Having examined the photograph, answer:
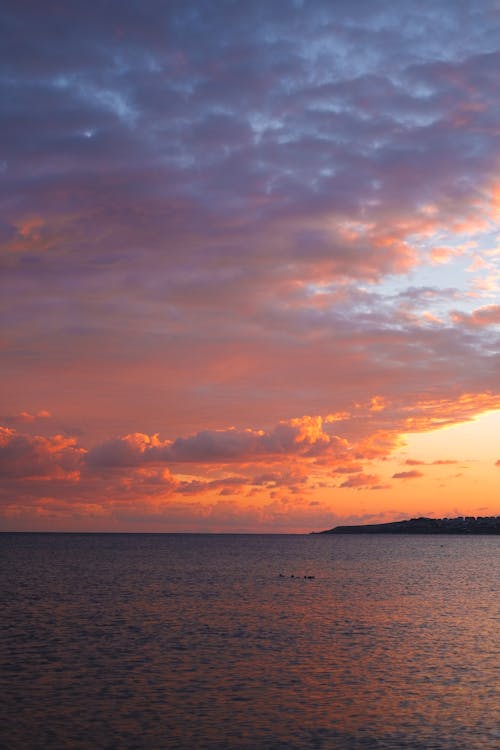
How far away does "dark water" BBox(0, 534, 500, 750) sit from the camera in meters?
31.7

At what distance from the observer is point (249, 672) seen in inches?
1741

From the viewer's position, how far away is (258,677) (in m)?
42.8

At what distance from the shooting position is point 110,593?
95.6 m

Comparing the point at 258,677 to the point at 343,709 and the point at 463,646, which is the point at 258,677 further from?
the point at 463,646

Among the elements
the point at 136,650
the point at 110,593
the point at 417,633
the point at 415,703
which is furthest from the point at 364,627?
the point at 110,593

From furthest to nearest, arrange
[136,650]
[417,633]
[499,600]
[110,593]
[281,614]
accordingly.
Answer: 1. [110,593]
2. [499,600]
3. [281,614]
4. [417,633]
5. [136,650]

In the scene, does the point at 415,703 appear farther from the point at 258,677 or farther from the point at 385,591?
the point at 385,591

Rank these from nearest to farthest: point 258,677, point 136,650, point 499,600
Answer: point 258,677, point 136,650, point 499,600

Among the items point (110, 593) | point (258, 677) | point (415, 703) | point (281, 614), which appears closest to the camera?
point (415, 703)

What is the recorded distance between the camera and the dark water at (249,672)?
3170cm

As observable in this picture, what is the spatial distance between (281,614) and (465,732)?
139 ft

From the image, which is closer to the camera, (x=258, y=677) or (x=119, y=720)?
(x=119, y=720)

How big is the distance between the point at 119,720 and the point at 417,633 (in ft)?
110

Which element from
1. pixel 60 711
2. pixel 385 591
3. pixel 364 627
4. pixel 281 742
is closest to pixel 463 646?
pixel 364 627
